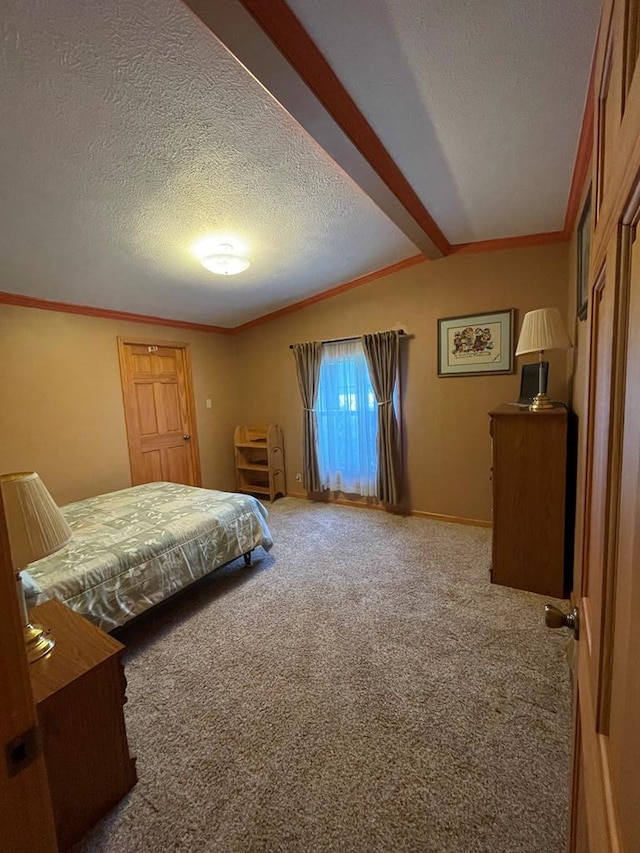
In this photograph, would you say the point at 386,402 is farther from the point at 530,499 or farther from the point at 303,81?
the point at 303,81

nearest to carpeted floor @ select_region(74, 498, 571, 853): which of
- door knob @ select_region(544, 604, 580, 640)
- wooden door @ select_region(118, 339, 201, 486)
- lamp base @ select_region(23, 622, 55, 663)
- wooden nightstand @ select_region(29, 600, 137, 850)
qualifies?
wooden nightstand @ select_region(29, 600, 137, 850)

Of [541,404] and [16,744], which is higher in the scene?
[541,404]

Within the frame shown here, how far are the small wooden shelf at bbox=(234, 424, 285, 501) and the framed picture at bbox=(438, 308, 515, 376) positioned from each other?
218 cm

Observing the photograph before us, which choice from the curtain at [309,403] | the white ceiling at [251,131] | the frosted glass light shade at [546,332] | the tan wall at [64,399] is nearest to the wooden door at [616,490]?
the white ceiling at [251,131]

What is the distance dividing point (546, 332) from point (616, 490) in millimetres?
2088

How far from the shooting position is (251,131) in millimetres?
1626

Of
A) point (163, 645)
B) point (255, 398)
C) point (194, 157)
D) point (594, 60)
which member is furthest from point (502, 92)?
point (255, 398)

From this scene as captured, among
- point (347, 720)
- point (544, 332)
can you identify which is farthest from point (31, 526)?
point (544, 332)

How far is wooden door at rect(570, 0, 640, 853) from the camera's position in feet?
1.25

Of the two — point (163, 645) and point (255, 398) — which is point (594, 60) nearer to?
point (163, 645)

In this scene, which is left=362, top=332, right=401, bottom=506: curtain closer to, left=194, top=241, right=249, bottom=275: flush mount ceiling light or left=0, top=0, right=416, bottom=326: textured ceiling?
left=0, top=0, right=416, bottom=326: textured ceiling

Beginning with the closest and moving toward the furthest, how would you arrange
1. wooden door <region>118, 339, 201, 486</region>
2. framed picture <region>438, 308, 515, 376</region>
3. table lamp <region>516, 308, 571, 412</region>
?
table lamp <region>516, 308, 571, 412</region> → framed picture <region>438, 308, 515, 376</region> → wooden door <region>118, 339, 201, 486</region>

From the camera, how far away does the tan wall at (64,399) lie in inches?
115

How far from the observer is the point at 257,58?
124 centimetres
